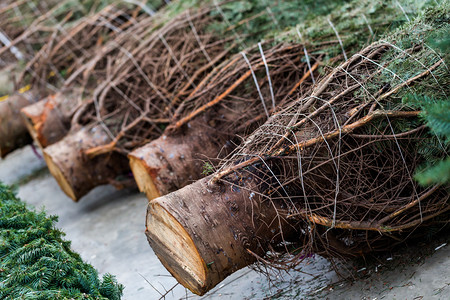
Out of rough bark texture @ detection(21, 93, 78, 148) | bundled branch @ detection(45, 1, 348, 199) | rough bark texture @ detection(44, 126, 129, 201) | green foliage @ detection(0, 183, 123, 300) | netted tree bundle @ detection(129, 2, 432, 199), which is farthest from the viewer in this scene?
rough bark texture @ detection(21, 93, 78, 148)

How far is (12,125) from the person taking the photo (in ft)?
20.6

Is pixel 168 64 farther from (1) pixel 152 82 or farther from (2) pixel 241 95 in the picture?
(2) pixel 241 95

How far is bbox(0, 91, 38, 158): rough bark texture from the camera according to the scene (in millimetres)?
6246

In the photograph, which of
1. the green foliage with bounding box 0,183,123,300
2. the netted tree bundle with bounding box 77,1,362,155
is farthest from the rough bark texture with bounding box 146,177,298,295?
the netted tree bundle with bounding box 77,1,362,155

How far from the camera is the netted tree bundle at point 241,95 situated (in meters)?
4.22

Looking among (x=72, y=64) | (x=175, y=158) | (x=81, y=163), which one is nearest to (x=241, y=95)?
(x=175, y=158)

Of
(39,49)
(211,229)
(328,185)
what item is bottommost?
(328,185)

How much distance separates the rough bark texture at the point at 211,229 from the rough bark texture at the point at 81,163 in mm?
2250

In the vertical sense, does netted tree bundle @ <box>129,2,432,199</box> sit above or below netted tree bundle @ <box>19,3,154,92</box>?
below

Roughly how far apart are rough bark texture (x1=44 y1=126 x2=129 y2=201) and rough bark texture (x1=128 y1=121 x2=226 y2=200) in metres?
0.96

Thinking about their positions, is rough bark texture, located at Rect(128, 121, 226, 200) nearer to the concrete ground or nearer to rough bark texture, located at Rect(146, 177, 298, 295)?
the concrete ground

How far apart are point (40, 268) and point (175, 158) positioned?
176 cm

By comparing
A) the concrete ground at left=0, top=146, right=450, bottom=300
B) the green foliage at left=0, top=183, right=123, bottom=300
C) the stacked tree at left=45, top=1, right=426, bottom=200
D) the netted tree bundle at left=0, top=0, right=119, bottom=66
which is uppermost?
the netted tree bundle at left=0, top=0, right=119, bottom=66

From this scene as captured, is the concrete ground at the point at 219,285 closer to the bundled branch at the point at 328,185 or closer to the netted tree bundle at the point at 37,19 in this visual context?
the bundled branch at the point at 328,185
